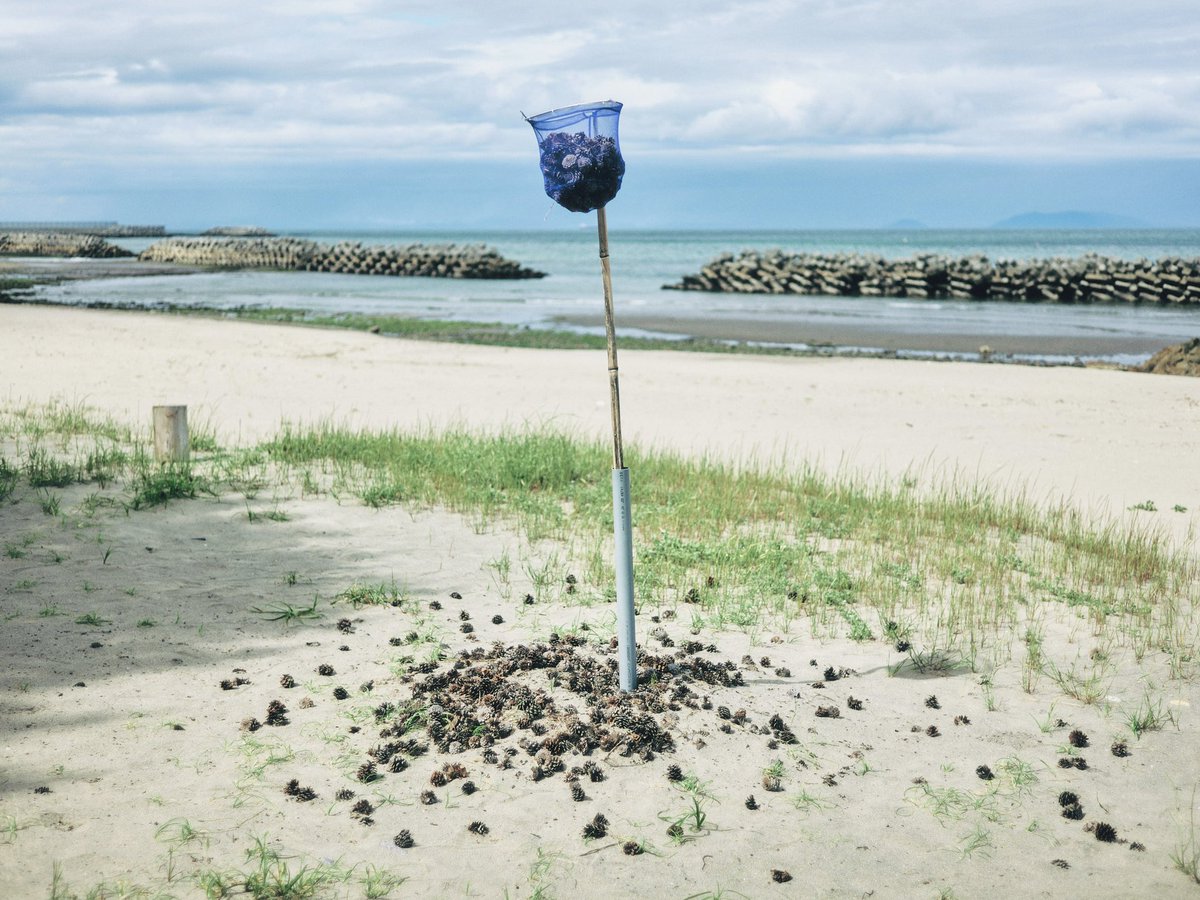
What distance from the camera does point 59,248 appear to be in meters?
80.2

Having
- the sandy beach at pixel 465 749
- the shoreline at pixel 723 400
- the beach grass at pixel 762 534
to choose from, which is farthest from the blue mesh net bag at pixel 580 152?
the shoreline at pixel 723 400

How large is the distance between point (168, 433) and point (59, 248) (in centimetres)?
8275

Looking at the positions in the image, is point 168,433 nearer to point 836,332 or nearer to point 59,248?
point 836,332

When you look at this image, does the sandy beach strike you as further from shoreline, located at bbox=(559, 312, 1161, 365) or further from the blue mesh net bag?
shoreline, located at bbox=(559, 312, 1161, 365)

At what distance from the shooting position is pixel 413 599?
21.1ft

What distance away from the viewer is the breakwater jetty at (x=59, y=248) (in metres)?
76.2

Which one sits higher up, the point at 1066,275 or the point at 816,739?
the point at 1066,275

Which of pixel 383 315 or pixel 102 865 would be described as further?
pixel 383 315

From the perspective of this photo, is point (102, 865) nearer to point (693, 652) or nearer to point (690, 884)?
point (690, 884)

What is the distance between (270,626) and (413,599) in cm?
91

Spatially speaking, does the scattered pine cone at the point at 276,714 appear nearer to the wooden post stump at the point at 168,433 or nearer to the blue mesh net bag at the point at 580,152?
the blue mesh net bag at the point at 580,152

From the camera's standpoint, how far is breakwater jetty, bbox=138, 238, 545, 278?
55375mm

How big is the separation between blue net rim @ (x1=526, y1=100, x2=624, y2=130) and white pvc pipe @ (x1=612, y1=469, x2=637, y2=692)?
1.60 meters

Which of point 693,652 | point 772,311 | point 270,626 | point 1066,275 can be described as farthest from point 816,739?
point 1066,275
